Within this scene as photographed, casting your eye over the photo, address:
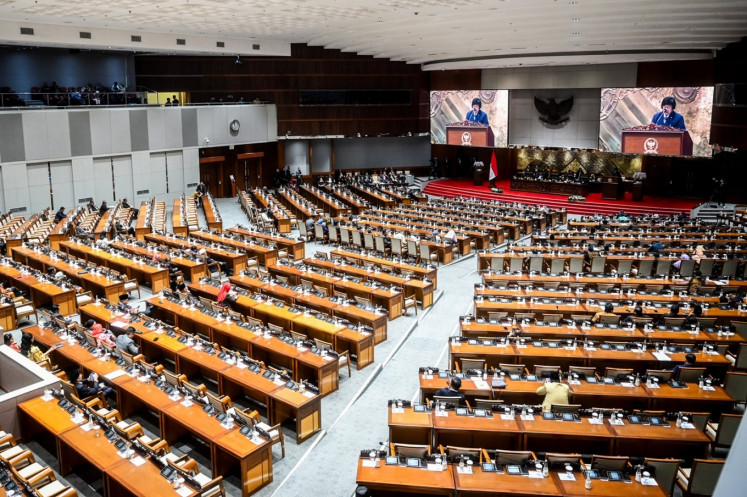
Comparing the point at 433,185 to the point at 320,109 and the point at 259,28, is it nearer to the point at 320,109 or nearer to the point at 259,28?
the point at 320,109

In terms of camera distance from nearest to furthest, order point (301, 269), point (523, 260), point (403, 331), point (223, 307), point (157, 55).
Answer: point (223, 307), point (403, 331), point (301, 269), point (523, 260), point (157, 55)

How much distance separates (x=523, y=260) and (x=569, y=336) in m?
6.00

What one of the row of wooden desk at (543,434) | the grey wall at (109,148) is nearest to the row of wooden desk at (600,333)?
the row of wooden desk at (543,434)

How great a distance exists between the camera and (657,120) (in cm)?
2803

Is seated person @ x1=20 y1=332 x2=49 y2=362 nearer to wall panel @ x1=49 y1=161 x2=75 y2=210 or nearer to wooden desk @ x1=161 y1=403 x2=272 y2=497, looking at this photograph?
wooden desk @ x1=161 y1=403 x2=272 y2=497

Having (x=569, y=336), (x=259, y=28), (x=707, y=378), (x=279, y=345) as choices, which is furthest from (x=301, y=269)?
(x=259, y=28)

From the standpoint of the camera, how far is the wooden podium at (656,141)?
A: 27.3 metres

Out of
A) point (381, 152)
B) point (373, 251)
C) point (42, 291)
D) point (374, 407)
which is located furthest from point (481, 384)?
point (381, 152)

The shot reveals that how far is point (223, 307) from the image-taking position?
12.0 metres

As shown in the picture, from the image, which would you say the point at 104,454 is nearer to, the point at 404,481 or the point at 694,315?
the point at 404,481

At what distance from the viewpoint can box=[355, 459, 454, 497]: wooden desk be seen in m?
6.55

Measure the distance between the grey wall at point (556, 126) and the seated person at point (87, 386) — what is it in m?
27.3

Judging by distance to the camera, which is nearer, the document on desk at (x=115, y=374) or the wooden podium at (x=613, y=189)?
the document on desk at (x=115, y=374)

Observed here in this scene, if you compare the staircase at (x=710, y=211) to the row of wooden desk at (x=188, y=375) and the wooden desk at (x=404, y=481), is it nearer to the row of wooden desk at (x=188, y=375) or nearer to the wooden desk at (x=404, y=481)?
the row of wooden desk at (x=188, y=375)
